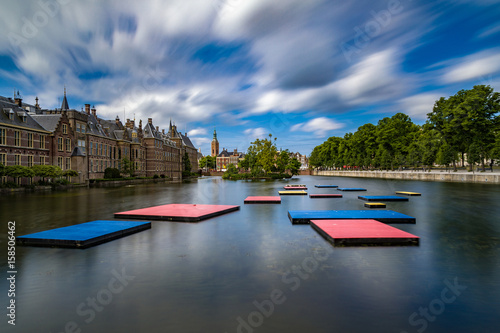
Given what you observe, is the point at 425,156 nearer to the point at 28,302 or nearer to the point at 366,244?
the point at 366,244

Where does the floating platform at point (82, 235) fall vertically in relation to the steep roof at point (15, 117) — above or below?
below

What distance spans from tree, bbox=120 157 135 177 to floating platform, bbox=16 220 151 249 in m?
60.5

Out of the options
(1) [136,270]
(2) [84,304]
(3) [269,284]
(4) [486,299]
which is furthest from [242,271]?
(4) [486,299]

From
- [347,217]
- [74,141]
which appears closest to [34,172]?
[74,141]

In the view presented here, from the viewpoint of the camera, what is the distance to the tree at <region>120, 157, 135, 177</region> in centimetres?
6959

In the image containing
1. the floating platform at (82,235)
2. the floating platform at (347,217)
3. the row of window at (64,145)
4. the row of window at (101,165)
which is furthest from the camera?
the row of window at (101,165)
